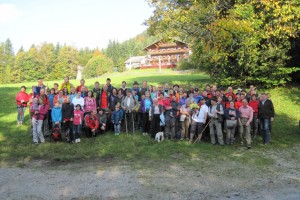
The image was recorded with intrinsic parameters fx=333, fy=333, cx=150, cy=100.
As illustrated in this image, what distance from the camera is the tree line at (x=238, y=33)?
19.1m

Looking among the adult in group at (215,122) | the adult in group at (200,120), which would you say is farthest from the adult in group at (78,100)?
the adult in group at (215,122)

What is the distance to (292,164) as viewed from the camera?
10062 millimetres

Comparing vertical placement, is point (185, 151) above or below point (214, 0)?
below

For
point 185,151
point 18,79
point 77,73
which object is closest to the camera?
point 185,151

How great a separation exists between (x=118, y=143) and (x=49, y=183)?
14.5 feet

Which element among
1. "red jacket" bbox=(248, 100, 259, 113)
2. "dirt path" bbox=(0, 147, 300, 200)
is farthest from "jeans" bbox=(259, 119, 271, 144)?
"dirt path" bbox=(0, 147, 300, 200)

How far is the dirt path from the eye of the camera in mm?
7324

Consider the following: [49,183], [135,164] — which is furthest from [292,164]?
[49,183]

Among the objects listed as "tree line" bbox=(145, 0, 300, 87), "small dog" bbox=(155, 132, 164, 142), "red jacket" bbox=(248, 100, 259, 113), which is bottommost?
"small dog" bbox=(155, 132, 164, 142)

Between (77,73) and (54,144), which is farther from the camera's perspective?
(77,73)

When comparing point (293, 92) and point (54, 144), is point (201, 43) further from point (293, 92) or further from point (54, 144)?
point (54, 144)

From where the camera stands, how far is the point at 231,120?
12.3 m

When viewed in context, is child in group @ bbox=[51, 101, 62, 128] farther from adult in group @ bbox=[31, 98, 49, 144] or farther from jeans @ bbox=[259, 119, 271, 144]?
jeans @ bbox=[259, 119, 271, 144]

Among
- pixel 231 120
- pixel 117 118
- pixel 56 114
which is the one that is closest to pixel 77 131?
pixel 56 114
